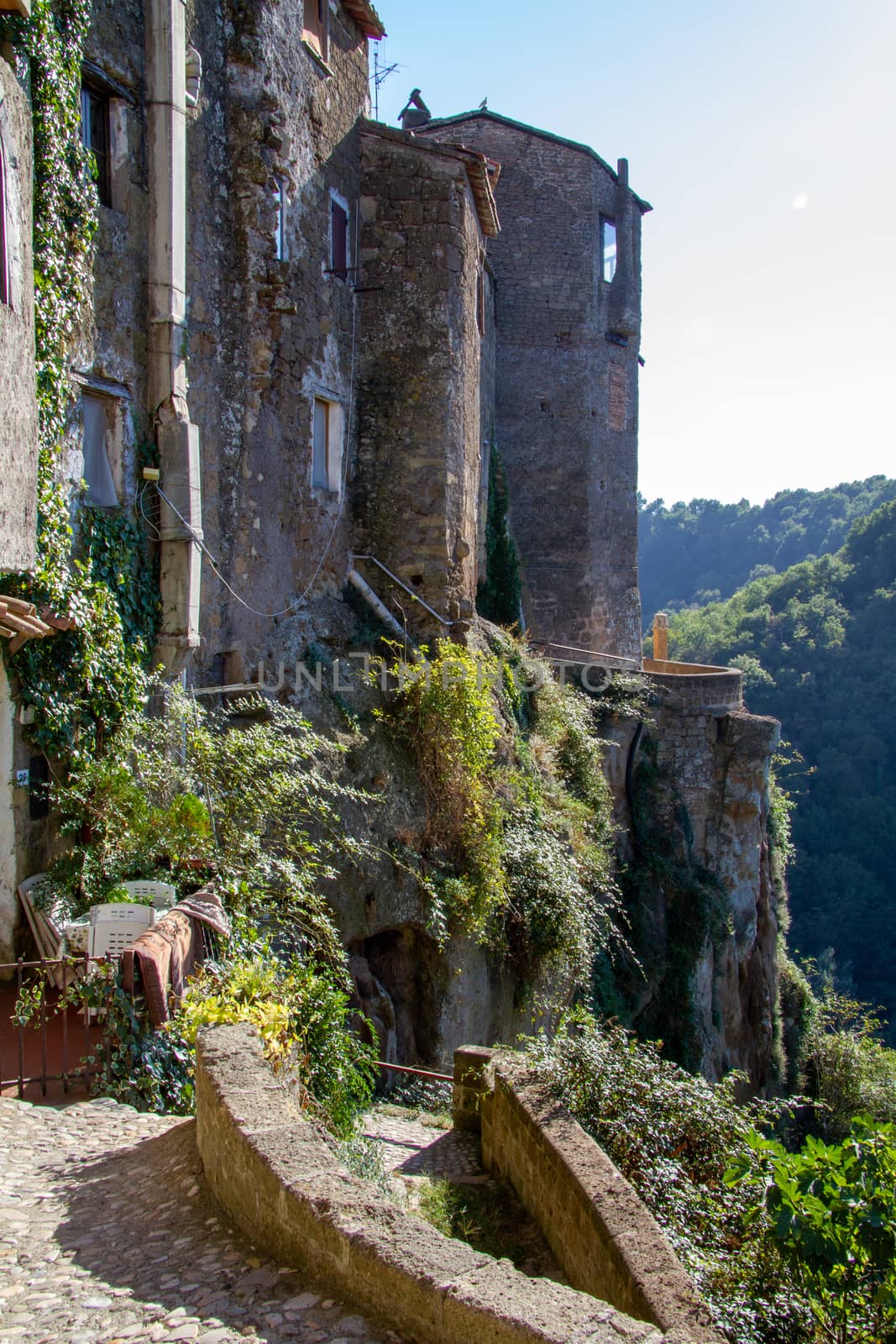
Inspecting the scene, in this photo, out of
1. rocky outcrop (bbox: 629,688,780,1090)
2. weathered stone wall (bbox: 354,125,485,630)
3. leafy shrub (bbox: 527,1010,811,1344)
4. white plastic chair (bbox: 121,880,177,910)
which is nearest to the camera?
leafy shrub (bbox: 527,1010,811,1344)

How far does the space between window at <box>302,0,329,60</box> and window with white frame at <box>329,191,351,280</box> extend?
144cm

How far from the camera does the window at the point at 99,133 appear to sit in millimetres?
8117

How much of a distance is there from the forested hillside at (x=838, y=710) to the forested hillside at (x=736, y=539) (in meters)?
24.3

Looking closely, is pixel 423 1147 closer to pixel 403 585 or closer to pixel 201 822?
pixel 201 822

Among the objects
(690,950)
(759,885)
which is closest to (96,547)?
(690,950)

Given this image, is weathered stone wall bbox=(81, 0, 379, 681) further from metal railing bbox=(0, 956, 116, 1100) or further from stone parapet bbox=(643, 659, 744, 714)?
stone parapet bbox=(643, 659, 744, 714)

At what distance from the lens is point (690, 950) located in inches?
662

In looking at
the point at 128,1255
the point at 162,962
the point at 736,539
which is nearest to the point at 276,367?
the point at 162,962

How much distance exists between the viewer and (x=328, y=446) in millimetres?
11469

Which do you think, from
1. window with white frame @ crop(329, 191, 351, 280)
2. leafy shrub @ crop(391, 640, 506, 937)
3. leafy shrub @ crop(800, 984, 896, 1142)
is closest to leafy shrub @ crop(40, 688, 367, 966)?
leafy shrub @ crop(391, 640, 506, 937)

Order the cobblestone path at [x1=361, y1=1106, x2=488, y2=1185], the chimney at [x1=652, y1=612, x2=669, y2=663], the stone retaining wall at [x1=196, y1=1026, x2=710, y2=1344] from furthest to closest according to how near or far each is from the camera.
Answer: the chimney at [x1=652, y1=612, x2=669, y2=663], the cobblestone path at [x1=361, y1=1106, x2=488, y2=1185], the stone retaining wall at [x1=196, y1=1026, x2=710, y2=1344]

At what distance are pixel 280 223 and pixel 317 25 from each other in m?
2.60

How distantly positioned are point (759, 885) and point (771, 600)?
37863 mm

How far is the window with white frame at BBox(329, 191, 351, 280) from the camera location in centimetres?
1125
